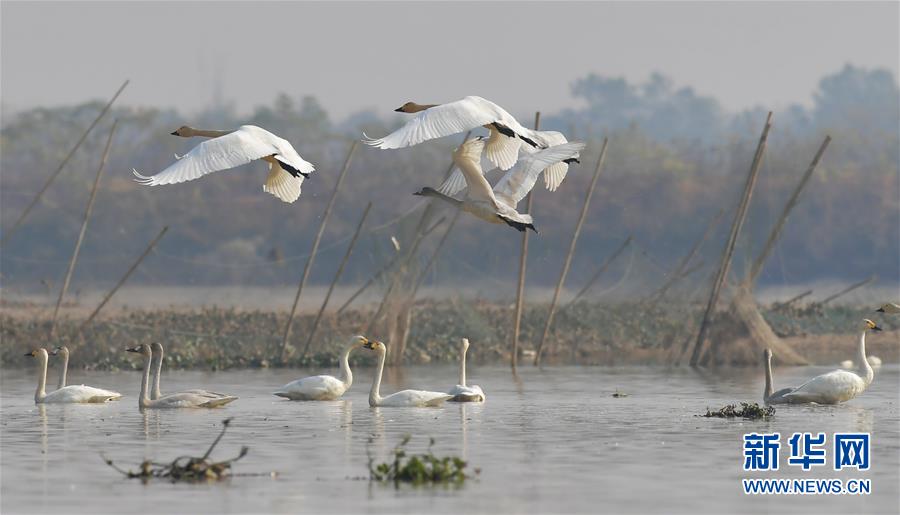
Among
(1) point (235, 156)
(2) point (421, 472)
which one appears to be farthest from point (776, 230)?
(2) point (421, 472)

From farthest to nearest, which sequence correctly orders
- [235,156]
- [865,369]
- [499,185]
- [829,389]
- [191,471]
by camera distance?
1. [865,369]
2. [829,389]
3. [499,185]
4. [235,156]
5. [191,471]

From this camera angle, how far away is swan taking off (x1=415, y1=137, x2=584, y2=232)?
18.2 meters

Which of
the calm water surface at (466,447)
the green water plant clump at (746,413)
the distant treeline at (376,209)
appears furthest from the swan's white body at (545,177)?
the distant treeline at (376,209)

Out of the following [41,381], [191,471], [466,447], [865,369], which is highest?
[865,369]

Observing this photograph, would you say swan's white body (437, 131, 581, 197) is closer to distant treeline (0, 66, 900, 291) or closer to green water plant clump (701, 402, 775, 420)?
green water plant clump (701, 402, 775, 420)

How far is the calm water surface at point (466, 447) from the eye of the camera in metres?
14.0

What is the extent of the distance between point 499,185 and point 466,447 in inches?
116

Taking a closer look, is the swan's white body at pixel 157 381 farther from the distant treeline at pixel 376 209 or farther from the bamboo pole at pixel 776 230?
the distant treeline at pixel 376 209

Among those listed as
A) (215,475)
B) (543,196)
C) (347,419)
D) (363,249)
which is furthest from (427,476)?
(543,196)

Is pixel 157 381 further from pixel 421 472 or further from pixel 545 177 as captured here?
pixel 421 472

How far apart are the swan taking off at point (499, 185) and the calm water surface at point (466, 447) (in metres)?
2.23

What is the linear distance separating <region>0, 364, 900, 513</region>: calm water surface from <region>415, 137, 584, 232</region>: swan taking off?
87.8 inches

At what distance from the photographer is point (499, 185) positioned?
1908cm

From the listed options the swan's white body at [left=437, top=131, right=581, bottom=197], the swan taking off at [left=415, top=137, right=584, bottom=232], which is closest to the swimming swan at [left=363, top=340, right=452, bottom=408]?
the swan's white body at [left=437, top=131, right=581, bottom=197]
